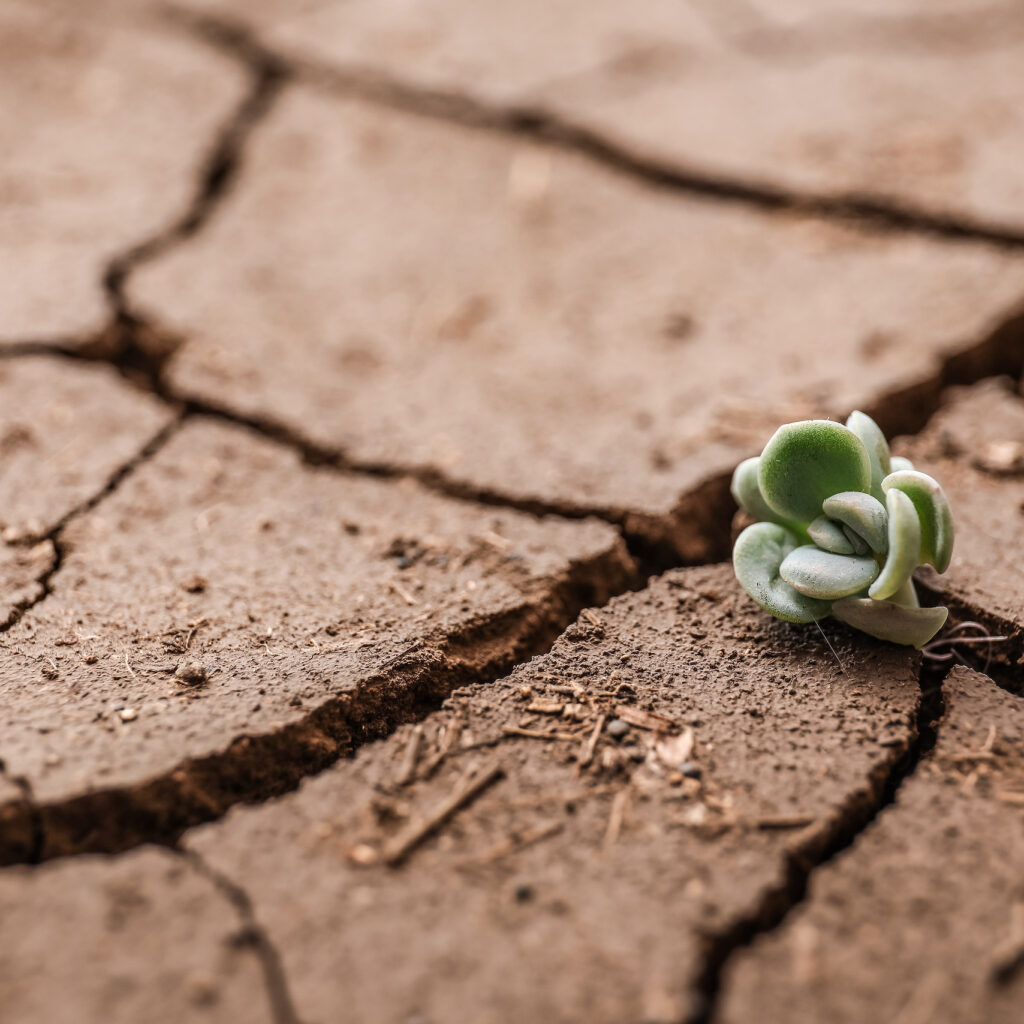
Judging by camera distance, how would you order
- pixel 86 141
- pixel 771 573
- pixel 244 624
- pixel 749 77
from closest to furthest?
1. pixel 771 573
2. pixel 244 624
3. pixel 86 141
4. pixel 749 77

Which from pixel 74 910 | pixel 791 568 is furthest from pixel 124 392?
pixel 791 568

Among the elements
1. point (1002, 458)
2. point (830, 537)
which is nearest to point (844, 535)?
point (830, 537)

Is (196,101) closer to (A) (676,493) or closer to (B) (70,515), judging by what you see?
(B) (70,515)

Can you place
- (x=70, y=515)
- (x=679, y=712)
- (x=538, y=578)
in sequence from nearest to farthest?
(x=679, y=712)
(x=538, y=578)
(x=70, y=515)

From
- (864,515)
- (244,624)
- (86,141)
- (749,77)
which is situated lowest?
(244,624)

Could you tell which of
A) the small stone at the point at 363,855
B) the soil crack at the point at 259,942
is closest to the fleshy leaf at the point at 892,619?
the small stone at the point at 363,855

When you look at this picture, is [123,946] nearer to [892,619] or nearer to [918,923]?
[918,923]
